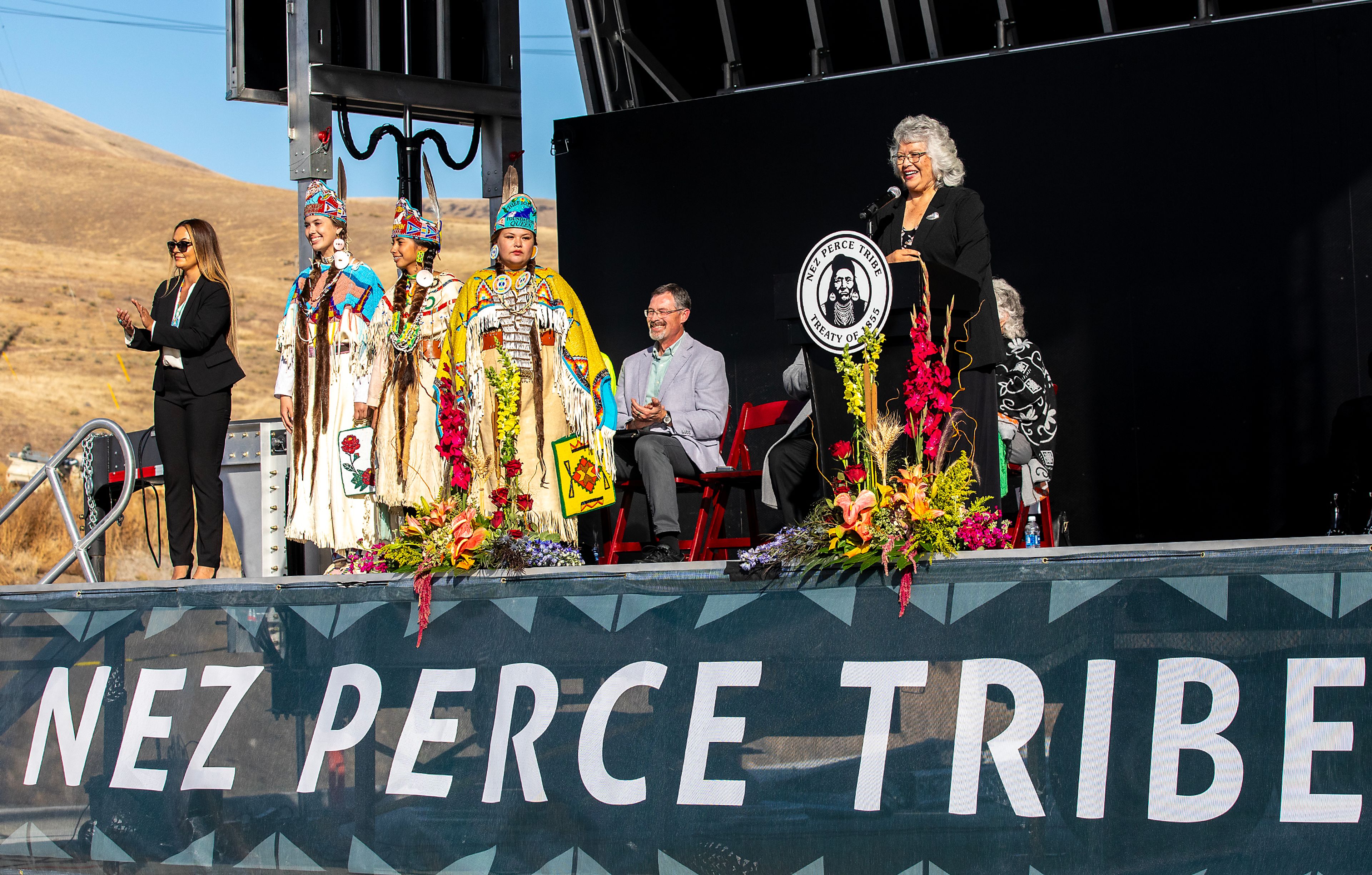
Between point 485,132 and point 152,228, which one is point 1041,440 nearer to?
point 485,132

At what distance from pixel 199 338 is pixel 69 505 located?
85 centimetres

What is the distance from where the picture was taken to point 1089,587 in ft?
11.0

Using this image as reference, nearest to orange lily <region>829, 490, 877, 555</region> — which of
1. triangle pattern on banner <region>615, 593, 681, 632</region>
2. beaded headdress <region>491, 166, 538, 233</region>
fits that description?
triangle pattern on banner <region>615, 593, 681, 632</region>

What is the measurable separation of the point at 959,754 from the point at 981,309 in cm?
145

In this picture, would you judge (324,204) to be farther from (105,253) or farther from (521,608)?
(105,253)

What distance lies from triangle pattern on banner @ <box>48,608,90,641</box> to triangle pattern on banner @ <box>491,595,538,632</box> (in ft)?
5.04

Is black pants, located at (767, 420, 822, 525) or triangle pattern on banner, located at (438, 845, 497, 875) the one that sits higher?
black pants, located at (767, 420, 822, 525)

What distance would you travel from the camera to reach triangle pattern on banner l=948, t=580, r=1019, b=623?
3.45m

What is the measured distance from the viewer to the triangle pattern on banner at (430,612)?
164 inches

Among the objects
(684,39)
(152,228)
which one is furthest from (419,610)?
(152,228)

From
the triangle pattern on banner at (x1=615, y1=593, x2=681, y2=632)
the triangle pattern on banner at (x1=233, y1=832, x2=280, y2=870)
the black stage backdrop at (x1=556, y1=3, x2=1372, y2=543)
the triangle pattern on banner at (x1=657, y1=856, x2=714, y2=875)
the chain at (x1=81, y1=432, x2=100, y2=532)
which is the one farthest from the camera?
the chain at (x1=81, y1=432, x2=100, y2=532)

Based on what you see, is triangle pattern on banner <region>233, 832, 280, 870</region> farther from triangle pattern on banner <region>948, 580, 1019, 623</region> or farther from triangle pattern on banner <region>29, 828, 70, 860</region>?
triangle pattern on banner <region>948, 580, 1019, 623</region>

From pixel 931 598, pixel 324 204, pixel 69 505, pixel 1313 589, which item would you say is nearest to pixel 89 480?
pixel 69 505

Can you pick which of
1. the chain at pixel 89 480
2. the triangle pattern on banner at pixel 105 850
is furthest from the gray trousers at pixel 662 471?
the chain at pixel 89 480
